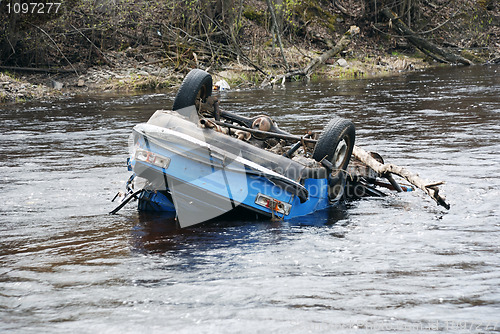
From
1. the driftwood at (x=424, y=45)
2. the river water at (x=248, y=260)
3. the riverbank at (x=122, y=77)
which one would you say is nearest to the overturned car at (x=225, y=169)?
the river water at (x=248, y=260)

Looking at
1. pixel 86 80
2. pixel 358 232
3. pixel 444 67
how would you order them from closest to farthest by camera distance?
1. pixel 358 232
2. pixel 86 80
3. pixel 444 67

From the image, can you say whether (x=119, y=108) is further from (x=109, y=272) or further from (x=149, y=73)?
(x=109, y=272)

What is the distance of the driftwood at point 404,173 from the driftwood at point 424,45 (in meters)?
22.5

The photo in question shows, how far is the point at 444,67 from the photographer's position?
27734 mm

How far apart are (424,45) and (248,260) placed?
1046 inches

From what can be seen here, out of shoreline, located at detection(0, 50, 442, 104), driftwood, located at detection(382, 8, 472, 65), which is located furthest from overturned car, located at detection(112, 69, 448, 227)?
driftwood, located at detection(382, 8, 472, 65)

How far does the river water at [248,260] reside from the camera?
4355 mm

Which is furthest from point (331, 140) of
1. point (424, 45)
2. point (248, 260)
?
point (424, 45)

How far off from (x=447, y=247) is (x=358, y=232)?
944 millimetres

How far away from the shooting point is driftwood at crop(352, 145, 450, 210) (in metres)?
7.10

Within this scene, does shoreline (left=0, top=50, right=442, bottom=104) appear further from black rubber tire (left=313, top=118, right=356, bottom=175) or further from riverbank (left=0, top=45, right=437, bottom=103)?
black rubber tire (left=313, top=118, right=356, bottom=175)

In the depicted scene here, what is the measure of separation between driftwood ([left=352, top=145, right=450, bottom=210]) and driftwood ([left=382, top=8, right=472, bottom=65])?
22.5m

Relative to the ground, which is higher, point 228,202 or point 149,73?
point 149,73

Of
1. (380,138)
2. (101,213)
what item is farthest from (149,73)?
(101,213)
